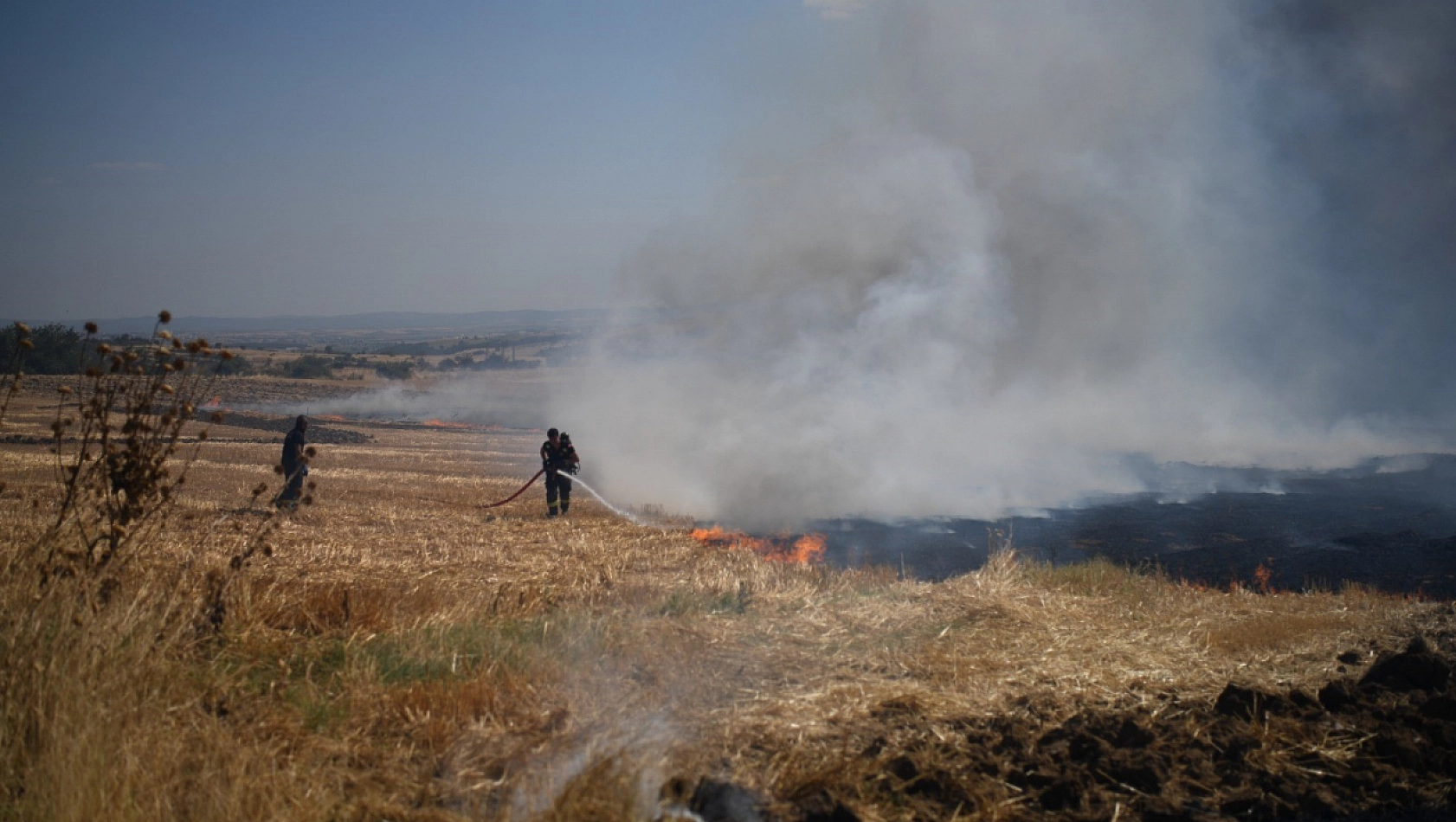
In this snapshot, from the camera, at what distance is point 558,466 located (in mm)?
16562

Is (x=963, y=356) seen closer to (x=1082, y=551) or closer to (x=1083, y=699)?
(x=1082, y=551)

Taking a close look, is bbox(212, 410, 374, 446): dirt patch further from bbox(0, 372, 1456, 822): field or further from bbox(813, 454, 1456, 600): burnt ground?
bbox(0, 372, 1456, 822): field

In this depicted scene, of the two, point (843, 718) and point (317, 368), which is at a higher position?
point (317, 368)

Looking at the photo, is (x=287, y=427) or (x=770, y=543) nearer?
(x=770, y=543)

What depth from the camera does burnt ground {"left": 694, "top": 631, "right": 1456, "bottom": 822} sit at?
4250mm

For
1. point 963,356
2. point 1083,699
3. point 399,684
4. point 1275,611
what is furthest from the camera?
point 963,356

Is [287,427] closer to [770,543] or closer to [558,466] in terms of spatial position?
[558,466]

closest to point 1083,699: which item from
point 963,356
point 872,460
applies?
point 872,460

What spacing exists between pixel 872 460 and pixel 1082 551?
586cm

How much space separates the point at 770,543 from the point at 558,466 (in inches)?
170

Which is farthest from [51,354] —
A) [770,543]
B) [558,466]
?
[770,543]

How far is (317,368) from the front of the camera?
67.8m

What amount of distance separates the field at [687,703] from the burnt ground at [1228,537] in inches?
221

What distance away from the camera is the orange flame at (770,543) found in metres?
12.9
